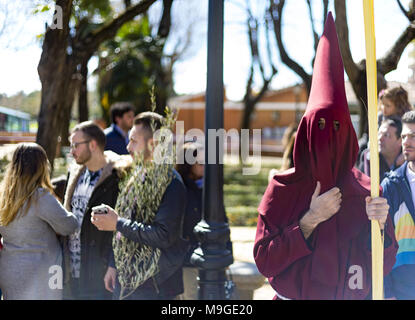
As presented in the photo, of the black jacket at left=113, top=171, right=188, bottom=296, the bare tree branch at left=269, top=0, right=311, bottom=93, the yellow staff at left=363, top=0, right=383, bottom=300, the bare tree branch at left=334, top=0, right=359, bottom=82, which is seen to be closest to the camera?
the yellow staff at left=363, top=0, right=383, bottom=300

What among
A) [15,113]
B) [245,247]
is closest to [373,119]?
[15,113]

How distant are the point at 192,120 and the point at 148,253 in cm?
3854

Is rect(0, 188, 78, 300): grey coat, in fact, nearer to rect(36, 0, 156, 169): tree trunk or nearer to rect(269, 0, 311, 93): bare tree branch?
rect(36, 0, 156, 169): tree trunk

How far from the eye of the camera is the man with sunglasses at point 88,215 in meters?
3.31

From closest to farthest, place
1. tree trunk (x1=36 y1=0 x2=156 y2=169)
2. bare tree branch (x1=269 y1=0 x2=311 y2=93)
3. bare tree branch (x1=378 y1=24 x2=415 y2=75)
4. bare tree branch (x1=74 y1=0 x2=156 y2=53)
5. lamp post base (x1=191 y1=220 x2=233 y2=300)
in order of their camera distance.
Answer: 1. lamp post base (x1=191 y1=220 x2=233 y2=300)
2. bare tree branch (x1=378 y1=24 x2=415 y2=75)
3. tree trunk (x1=36 y1=0 x2=156 y2=169)
4. bare tree branch (x1=74 y1=0 x2=156 y2=53)
5. bare tree branch (x1=269 y1=0 x2=311 y2=93)

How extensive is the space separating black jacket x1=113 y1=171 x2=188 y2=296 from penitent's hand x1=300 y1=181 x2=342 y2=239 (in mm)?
930

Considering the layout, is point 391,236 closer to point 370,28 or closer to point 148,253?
point 370,28

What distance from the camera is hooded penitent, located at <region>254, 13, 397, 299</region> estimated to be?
2.18 meters

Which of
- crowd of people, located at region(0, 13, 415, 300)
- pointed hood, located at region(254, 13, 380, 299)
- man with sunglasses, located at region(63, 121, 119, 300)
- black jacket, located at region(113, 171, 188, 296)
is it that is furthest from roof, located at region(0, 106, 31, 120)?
pointed hood, located at region(254, 13, 380, 299)

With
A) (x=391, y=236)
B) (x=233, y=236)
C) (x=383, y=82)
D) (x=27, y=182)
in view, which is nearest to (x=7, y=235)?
(x=27, y=182)

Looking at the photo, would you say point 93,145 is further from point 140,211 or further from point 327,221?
point 327,221

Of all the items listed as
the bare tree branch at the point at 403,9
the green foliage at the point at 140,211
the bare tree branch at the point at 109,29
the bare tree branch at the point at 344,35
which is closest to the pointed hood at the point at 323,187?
the bare tree branch at the point at 344,35

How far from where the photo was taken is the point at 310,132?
216cm

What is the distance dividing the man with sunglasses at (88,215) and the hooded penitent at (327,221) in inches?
51.4
